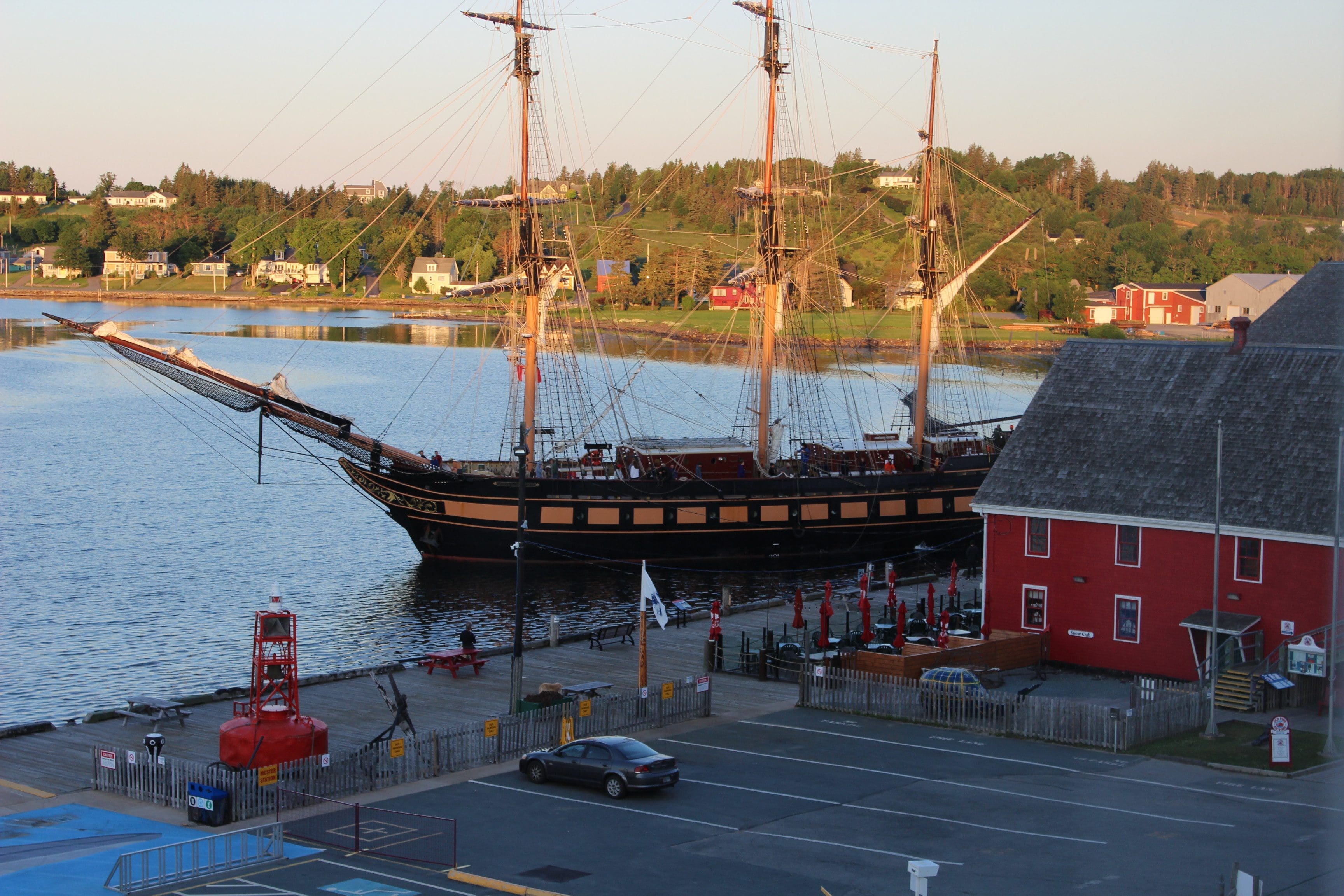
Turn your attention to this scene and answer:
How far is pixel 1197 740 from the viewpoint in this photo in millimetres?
26938

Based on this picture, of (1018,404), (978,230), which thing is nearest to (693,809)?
(1018,404)

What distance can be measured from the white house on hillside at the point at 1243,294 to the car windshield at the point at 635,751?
103261 mm

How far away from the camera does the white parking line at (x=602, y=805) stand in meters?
22.0

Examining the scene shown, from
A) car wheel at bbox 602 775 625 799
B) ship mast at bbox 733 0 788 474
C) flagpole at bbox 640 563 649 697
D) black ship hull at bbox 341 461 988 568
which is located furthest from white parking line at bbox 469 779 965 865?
ship mast at bbox 733 0 788 474

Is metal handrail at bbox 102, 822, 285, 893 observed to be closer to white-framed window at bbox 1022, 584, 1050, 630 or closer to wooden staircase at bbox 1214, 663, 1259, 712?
wooden staircase at bbox 1214, 663, 1259, 712

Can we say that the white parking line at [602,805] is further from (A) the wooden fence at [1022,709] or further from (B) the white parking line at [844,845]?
(A) the wooden fence at [1022,709]

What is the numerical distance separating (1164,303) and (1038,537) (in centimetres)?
12126

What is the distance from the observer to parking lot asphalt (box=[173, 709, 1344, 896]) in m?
19.2

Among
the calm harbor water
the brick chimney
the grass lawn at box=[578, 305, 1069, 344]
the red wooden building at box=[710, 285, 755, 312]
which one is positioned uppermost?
the red wooden building at box=[710, 285, 755, 312]

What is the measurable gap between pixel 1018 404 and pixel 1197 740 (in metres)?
103

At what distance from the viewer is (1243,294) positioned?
130m

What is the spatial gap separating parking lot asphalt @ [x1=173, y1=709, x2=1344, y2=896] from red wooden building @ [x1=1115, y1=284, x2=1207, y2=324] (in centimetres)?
12839

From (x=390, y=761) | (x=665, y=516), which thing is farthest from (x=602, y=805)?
(x=665, y=516)

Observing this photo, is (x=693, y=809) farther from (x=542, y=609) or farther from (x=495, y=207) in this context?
(x=495, y=207)
